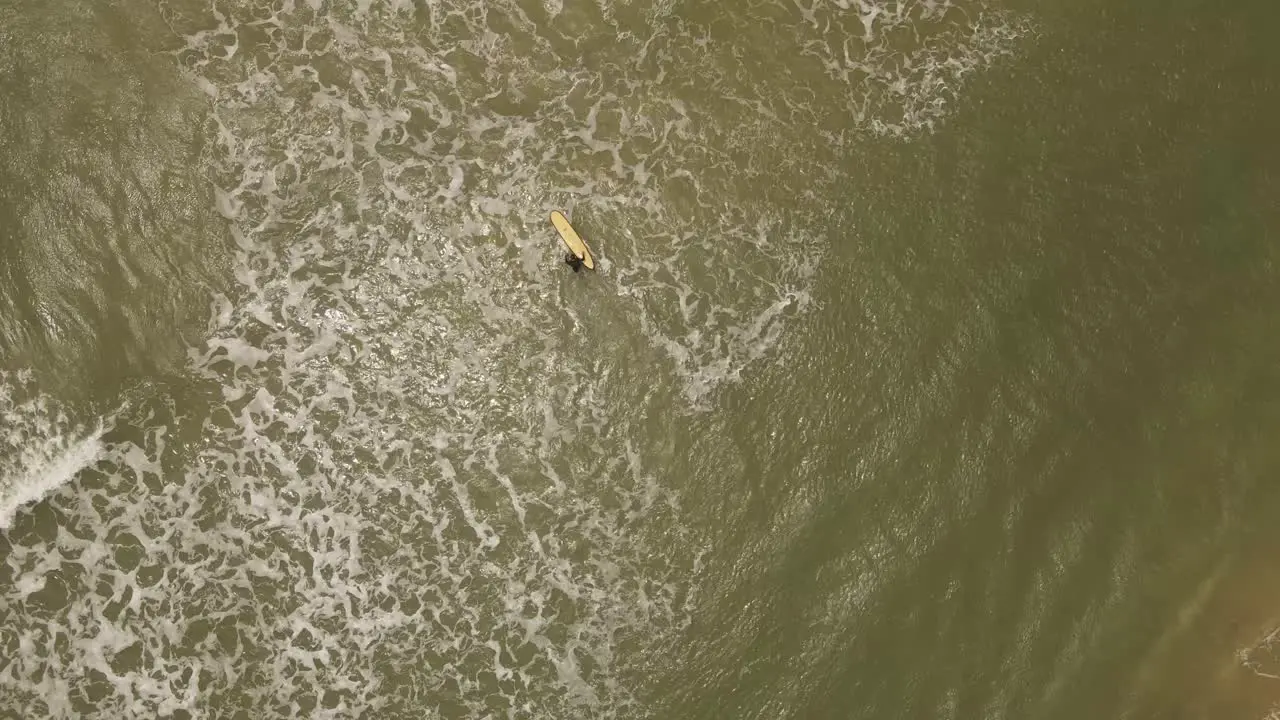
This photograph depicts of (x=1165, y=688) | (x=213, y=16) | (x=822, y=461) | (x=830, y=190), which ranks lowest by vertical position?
(x=1165, y=688)

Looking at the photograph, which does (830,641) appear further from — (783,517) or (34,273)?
(34,273)

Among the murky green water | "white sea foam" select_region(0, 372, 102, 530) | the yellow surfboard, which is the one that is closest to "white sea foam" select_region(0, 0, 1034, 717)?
the murky green water

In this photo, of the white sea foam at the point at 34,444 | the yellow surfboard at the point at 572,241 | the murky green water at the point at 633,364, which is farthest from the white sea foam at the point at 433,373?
the white sea foam at the point at 34,444

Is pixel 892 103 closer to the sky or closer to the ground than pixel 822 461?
closer to the sky

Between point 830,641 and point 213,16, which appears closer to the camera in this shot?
point 830,641

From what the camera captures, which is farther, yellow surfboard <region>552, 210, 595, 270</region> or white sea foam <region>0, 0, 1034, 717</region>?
yellow surfboard <region>552, 210, 595, 270</region>

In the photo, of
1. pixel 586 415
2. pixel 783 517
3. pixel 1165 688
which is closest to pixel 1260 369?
pixel 1165 688

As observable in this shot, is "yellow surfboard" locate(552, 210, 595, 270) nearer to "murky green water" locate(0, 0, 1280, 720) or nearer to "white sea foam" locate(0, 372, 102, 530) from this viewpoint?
"murky green water" locate(0, 0, 1280, 720)

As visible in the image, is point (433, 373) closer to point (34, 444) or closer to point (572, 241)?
point (572, 241)
